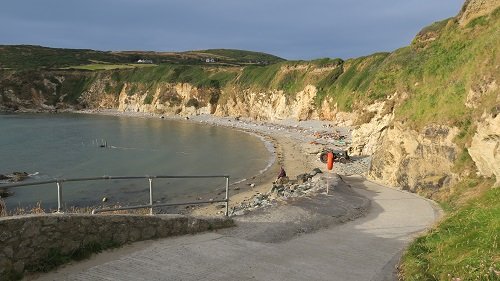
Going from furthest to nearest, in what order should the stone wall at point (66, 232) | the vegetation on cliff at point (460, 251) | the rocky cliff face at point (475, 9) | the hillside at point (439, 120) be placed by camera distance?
the rocky cliff face at point (475, 9)
the hillside at point (439, 120)
the stone wall at point (66, 232)
the vegetation on cliff at point (460, 251)

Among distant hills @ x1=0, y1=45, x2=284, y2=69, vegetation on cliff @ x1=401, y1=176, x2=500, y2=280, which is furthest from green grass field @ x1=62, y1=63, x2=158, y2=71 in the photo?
vegetation on cliff @ x1=401, y1=176, x2=500, y2=280

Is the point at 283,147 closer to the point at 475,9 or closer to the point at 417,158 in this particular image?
the point at 475,9

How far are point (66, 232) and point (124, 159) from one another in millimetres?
35536

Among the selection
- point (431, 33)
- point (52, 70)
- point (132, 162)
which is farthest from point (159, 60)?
point (431, 33)

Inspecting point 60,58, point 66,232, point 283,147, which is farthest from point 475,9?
point 60,58

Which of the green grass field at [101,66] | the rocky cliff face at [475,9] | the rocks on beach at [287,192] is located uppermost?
the rocky cliff face at [475,9]

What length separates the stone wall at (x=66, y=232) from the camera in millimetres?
7082

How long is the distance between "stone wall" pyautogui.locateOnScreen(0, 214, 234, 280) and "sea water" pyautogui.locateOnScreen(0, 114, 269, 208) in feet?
54.5

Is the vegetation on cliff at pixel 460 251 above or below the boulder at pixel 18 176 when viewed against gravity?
above

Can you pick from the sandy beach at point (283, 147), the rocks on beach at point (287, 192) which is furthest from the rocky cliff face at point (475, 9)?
the rocks on beach at point (287, 192)

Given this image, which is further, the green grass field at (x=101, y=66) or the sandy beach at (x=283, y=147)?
the green grass field at (x=101, y=66)

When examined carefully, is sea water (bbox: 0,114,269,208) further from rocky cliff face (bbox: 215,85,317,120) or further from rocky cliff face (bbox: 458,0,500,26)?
rocky cliff face (bbox: 458,0,500,26)

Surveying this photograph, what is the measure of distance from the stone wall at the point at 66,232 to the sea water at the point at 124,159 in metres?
16.6

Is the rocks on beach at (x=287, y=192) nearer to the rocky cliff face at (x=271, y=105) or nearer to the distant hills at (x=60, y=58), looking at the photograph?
the rocky cliff face at (x=271, y=105)
